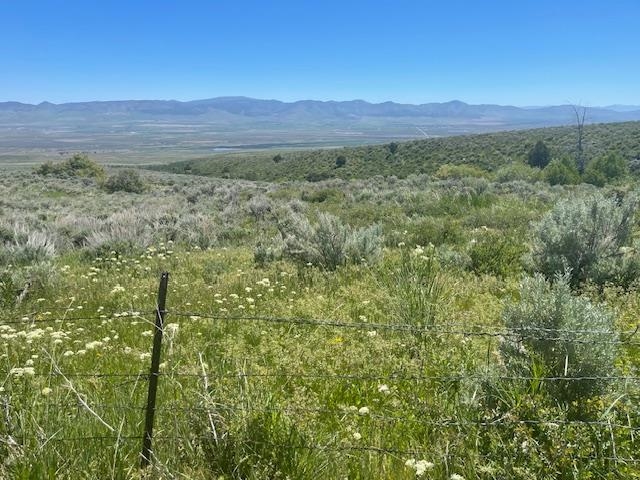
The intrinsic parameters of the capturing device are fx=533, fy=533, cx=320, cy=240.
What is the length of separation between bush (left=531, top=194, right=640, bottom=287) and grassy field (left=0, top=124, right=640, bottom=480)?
29 mm

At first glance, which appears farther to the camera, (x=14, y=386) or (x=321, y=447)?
(x=14, y=386)

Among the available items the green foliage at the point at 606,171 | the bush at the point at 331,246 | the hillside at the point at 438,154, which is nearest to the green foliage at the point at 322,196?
the bush at the point at 331,246

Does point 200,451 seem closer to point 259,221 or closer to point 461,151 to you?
point 259,221

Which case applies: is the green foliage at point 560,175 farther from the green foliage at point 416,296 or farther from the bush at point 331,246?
the green foliage at point 416,296

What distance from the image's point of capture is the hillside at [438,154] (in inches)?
2152

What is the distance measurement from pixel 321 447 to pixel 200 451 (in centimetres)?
70

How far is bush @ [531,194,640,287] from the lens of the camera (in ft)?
21.5

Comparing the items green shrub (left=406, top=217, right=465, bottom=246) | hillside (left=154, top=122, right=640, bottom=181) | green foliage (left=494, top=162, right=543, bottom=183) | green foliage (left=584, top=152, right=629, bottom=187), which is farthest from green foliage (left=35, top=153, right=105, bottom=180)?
green shrub (left=406, top=217, right=465, bottom=246)

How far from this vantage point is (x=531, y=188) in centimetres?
2200

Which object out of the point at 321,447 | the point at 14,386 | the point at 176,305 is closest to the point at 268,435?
the point at 321,447

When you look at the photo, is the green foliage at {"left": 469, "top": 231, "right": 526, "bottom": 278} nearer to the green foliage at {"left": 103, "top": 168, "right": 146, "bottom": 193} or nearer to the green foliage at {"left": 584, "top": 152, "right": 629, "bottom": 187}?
the green foliage at {"left": 103, "top": 168, "right": 146, "bottom": 193}

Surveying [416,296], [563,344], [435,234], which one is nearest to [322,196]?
[435,234]

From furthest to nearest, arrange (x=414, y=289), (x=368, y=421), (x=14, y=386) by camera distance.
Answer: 1. (x=414, y=289)
2. (x=14, y=386)
3. (x=368, y=421)

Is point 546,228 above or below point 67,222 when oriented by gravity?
above
